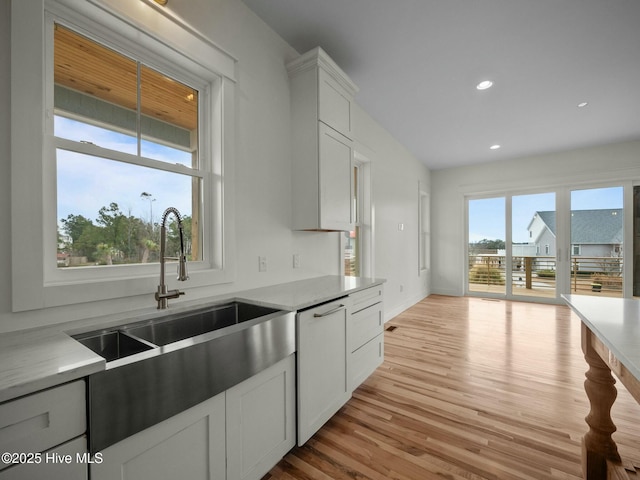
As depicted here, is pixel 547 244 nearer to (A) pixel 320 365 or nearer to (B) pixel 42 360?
(A) pixel 320 365

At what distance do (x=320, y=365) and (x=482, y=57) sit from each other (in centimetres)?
293

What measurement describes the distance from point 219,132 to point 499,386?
290 centimetres

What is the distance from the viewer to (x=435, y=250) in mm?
6402

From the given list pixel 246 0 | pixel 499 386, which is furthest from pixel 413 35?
pixel 499 386

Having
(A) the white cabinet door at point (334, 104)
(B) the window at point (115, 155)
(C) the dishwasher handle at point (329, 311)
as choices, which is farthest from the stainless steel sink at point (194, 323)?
(A) the white cabinet door at point (334, 104)

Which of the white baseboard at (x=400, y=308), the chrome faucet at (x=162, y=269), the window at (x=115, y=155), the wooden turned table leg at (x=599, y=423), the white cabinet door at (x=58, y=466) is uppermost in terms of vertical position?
the window at (x=115, y=155)

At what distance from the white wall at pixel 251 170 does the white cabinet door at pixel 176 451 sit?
649 millimetres

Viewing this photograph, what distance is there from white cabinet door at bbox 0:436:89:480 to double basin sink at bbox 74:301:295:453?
0.10 feet

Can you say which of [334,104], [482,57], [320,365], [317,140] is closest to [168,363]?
[320,365]

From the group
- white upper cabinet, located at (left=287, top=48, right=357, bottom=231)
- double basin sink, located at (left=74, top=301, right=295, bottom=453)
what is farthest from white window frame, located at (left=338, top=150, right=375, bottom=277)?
double basin sink, located at (left=74, top=301, right=295, bottom=453)

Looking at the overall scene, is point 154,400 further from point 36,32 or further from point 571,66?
point 571,66

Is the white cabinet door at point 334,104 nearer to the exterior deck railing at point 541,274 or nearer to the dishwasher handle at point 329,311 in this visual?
the dishwasher handle at point 329,311

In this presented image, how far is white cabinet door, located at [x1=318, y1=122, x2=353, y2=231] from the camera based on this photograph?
7.52ft

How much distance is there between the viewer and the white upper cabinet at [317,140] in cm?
226
